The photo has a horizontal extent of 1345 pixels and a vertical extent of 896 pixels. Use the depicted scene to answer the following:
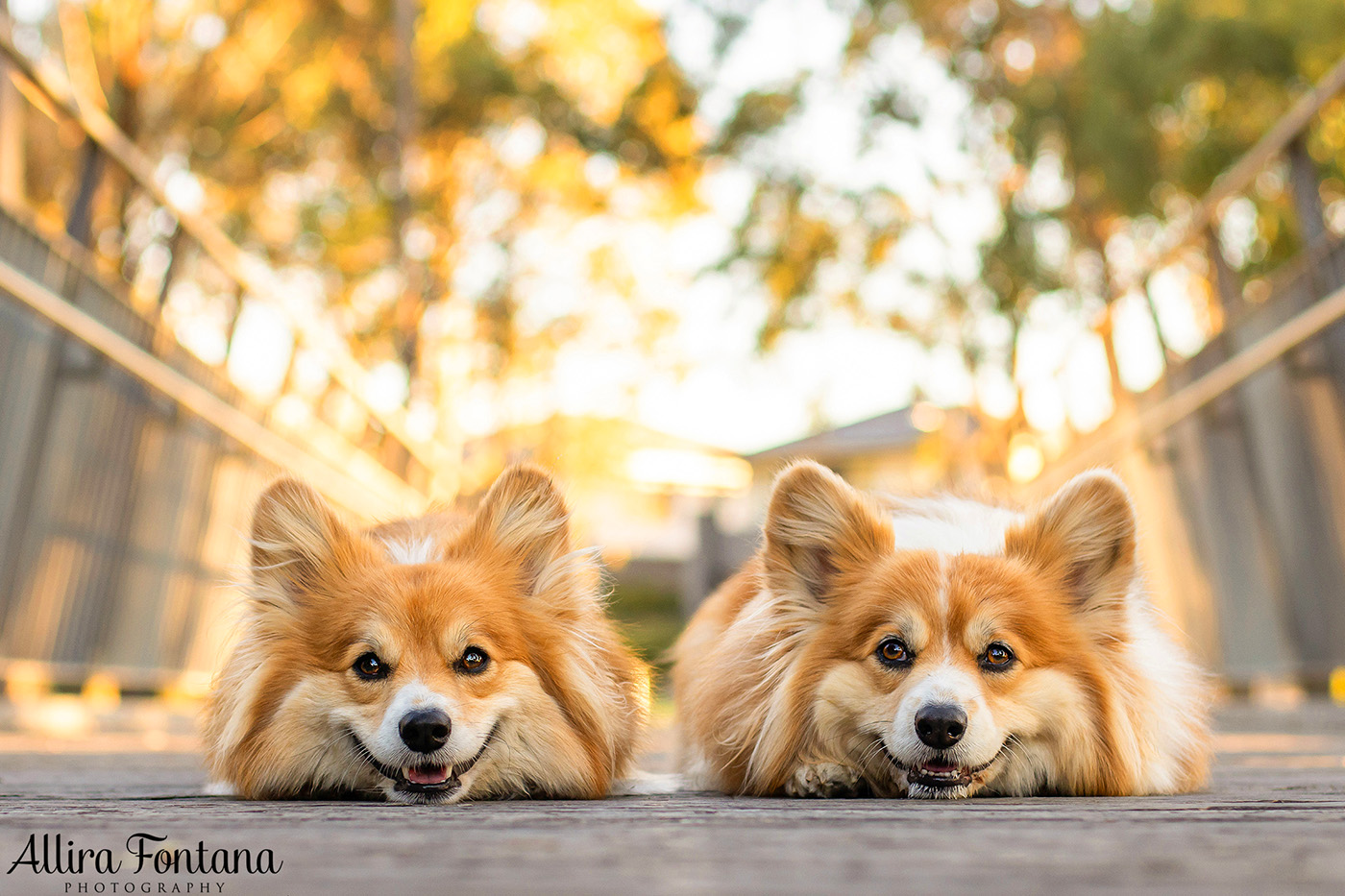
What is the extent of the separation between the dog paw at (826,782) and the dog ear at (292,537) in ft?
4.70

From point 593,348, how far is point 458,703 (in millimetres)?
20032

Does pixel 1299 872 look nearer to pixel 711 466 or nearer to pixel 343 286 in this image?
pixel 343 286

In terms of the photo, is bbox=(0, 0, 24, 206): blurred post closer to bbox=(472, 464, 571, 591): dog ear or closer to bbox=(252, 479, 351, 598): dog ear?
bbox=(252, 479, 351, 598): dog ear

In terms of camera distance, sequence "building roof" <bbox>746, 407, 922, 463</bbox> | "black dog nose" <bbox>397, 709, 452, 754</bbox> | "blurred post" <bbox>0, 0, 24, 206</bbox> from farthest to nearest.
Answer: "building roof" <bbox>746, 407, 922, 463</bbox> < "blurred post" <bbox>0, 0, 24, 206</bbox> < "black dog nose" <bbox>397, 709, 452, 754</bbox>

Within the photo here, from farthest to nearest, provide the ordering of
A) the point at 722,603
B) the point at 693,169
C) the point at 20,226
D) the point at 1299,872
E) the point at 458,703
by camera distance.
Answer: the point at 693,169, the point at 20,226, the point at 722,603, the point at 458,703, the point at 1299,872

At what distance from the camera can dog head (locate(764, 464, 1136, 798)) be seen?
128 inches

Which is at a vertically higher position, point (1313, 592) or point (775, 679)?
point (1313, 592)

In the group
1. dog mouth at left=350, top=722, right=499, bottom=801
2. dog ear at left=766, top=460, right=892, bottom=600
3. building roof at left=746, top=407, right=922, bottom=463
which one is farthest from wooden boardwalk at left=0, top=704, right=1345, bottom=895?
building roof at left=746, top=407, right=922, bottom=463

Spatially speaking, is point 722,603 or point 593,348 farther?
point 593,348

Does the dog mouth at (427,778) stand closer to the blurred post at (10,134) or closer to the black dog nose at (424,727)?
the black dog nose at (424,727)

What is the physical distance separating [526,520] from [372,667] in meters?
0.67

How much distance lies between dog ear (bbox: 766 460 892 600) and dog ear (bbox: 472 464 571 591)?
636 millimetres

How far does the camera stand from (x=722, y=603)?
4605 mm

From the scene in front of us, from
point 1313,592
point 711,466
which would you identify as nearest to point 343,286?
point 1313,592
